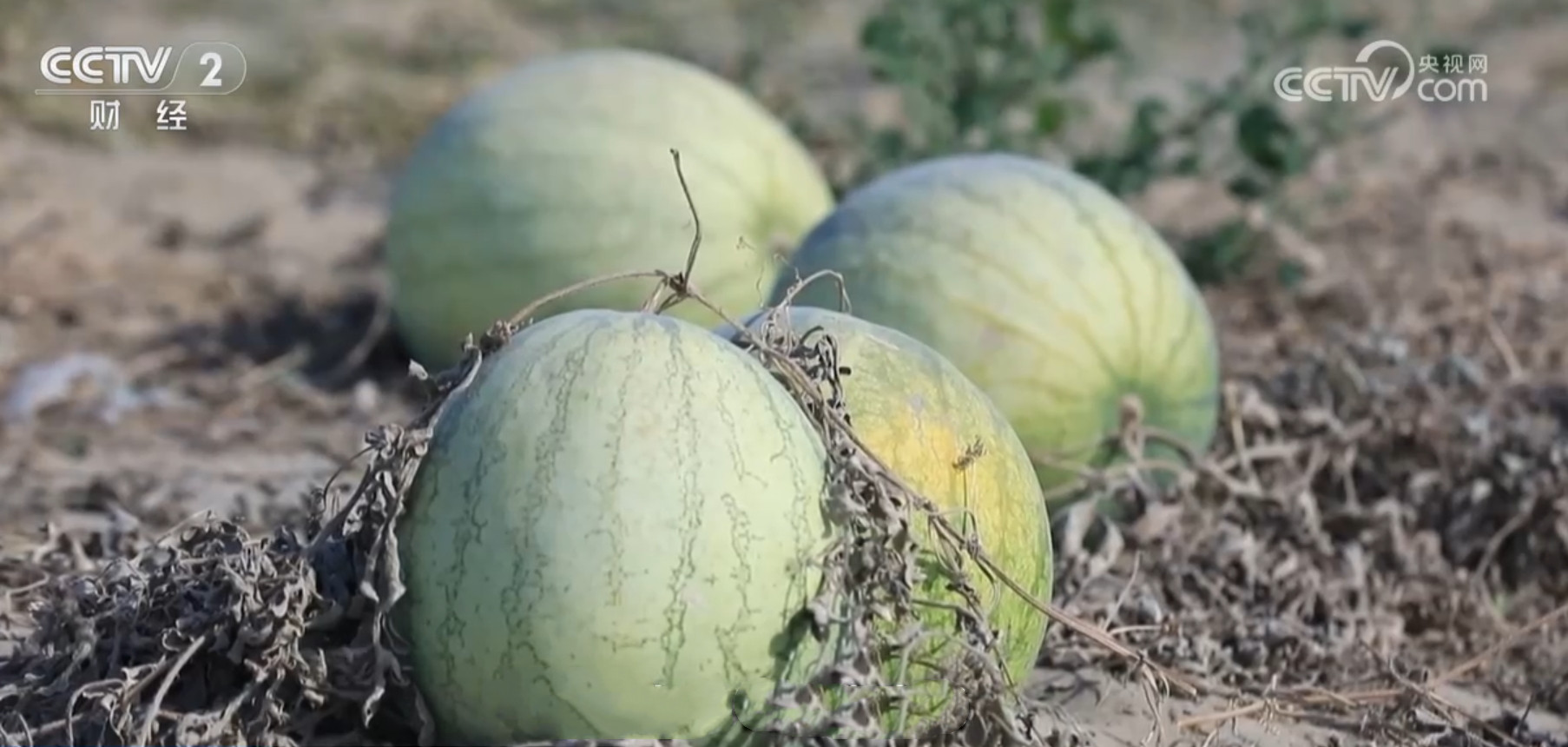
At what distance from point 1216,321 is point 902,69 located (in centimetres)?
109

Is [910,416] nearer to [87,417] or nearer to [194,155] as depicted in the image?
[87,417]

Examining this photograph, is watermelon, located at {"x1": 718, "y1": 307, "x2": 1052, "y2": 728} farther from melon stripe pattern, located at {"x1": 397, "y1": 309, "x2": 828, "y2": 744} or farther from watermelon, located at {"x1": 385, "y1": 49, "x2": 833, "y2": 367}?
watermelon, located at {"x1": 385, "y1": 49, "x2": 833, "y2": 367}

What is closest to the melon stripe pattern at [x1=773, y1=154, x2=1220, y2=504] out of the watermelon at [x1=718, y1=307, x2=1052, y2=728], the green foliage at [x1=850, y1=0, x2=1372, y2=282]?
the watermelon at [x1=718, y1=307, x2=1052, y2=728]

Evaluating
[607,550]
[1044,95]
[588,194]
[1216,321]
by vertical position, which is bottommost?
[1216,321]

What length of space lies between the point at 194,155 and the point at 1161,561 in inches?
184

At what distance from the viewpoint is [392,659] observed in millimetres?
2475

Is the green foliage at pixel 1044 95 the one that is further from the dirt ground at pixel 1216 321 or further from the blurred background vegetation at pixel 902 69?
the dirt ground at pixel 1216 321

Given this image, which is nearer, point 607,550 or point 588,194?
point 607,550

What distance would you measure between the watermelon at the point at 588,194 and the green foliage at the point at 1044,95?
0.63 metres

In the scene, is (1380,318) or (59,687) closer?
(59,687)

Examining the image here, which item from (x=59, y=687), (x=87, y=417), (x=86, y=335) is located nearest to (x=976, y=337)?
(x=59, y=687)

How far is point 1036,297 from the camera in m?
3.86

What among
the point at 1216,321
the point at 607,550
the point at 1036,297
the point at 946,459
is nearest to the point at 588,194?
the point at 1036,297

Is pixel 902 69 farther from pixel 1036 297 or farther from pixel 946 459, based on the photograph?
pixel 946 459
